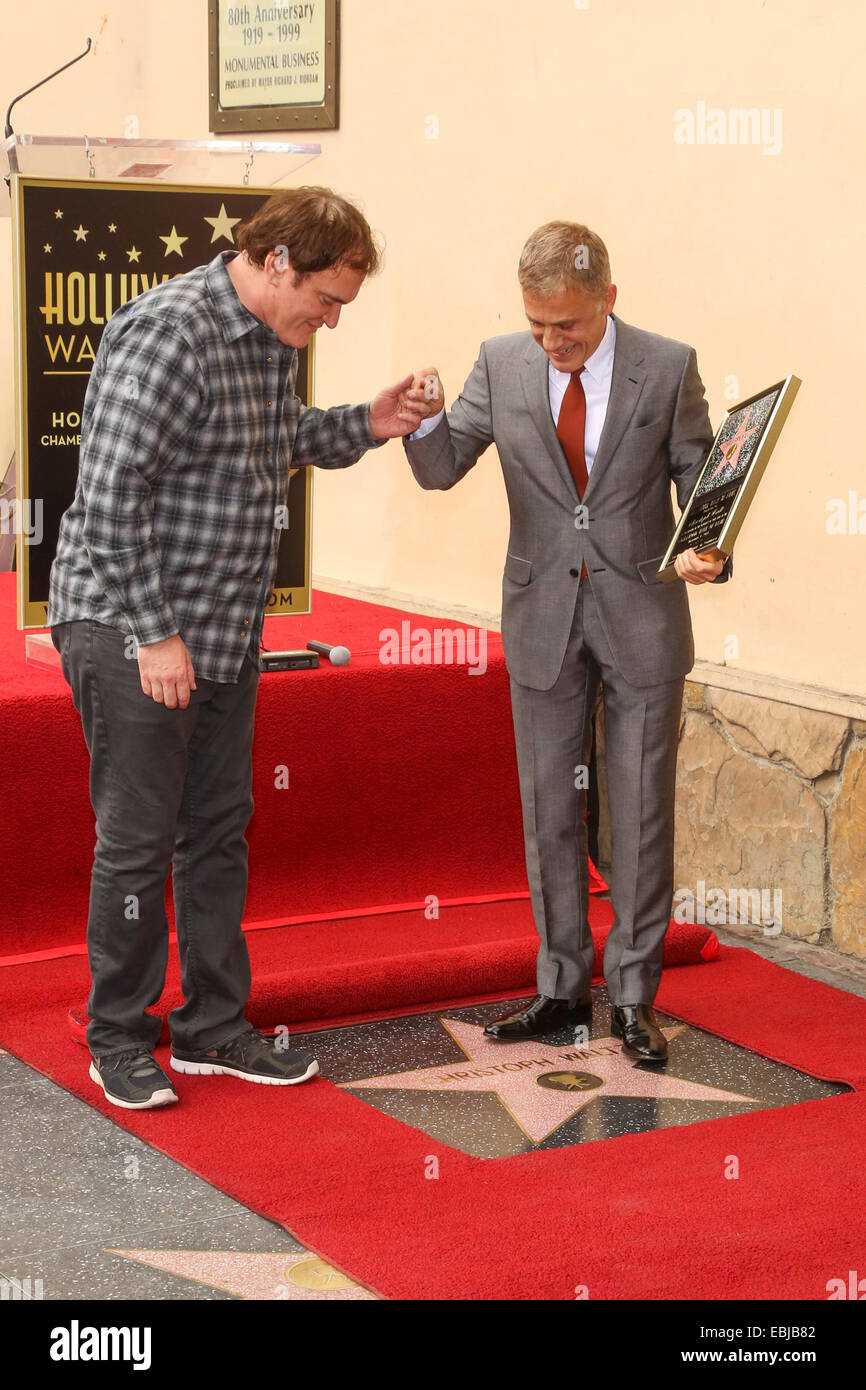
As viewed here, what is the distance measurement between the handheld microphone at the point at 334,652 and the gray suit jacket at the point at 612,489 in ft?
2.70

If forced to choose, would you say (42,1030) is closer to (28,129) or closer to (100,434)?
(100,434)

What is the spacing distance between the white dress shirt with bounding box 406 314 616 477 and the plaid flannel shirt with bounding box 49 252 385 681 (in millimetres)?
284

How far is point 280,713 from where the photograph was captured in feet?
12.8

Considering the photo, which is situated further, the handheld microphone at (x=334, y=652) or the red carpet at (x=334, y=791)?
the handheld microphone at (x=334, y=652)

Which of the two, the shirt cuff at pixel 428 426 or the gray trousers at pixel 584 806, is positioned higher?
the shirt cuff at pixel 428 426

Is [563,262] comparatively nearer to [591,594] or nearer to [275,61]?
[591,594]

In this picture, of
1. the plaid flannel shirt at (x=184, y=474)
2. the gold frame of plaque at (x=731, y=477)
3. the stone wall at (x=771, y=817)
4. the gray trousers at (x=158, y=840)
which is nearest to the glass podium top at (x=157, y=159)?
the plaid flannel shirt at (x=184, y=474)

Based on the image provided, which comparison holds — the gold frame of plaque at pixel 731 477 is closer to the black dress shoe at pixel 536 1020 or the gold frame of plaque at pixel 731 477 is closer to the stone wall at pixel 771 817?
the black dress shoe at pixel 536 1020

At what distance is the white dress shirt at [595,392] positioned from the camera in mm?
3152

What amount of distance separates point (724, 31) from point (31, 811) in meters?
2.52

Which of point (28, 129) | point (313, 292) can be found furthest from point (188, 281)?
point (28, 129)

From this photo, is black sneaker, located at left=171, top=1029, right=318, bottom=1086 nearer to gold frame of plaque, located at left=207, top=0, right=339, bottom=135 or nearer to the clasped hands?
the clasped hands

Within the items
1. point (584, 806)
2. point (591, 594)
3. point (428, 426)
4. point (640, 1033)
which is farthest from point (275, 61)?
point (640, 1033)

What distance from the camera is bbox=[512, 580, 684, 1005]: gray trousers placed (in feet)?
10.6
